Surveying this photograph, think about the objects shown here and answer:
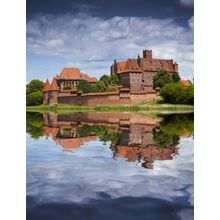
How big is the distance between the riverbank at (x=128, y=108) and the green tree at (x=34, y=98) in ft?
0.24

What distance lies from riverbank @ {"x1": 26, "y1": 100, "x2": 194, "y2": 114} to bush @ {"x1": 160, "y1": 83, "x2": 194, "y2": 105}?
9 centimetres

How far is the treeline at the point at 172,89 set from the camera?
4461 millimetres

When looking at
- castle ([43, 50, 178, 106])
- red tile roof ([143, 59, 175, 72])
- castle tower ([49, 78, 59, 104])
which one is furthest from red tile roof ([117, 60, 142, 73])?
castle tower ([49, 78, 59, 104])

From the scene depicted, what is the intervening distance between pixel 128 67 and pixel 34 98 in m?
1.11

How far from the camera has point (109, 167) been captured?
10.9 ft

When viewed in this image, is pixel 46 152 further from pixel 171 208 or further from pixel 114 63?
pixel 171 208

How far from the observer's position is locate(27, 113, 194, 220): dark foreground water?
95.1 inches

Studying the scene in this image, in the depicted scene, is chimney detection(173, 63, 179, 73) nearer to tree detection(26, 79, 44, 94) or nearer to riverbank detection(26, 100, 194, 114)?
riverbank detection(26, 100, 194, 114)

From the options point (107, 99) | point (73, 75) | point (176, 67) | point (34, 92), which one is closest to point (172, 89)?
point (176, 67)

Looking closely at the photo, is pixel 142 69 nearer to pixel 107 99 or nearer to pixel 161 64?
pixel 161 64

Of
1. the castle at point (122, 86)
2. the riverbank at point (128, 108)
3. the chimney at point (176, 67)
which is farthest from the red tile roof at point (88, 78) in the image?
the chimney at point (176, 67)

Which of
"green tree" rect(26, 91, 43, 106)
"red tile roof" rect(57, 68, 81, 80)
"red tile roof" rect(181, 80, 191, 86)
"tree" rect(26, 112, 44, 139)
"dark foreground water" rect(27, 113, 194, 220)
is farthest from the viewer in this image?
"green tree" rect(26, 91, 43, 106)

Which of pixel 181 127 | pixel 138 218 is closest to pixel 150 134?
pixel 181 127

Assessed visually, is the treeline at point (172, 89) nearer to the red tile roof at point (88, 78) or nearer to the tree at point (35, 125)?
the red tile roof at point (88, 78)
